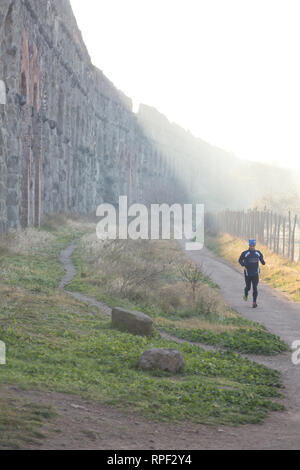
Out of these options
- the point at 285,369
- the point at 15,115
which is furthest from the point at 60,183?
the point at 285,369

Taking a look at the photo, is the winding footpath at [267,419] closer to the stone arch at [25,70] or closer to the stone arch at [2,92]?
the stone arch at [2,92]

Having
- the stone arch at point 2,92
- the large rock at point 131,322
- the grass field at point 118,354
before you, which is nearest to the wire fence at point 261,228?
the grass field at point 118,354

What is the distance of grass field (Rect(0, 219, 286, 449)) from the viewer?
694 cm

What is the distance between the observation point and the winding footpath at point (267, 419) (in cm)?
589

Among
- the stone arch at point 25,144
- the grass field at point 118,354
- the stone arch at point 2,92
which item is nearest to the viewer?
the grass field at point 118,354

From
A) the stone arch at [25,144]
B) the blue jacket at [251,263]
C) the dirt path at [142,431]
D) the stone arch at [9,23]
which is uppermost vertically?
the stone arch at [9,23]

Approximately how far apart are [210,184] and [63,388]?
11445 cm

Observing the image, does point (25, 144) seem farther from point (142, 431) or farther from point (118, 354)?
point (142, 431)

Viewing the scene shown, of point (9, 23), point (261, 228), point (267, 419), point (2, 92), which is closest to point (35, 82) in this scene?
point (9, 23)

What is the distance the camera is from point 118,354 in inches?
356

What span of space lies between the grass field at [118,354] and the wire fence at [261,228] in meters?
10.5

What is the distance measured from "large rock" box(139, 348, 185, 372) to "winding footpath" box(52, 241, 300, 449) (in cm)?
144

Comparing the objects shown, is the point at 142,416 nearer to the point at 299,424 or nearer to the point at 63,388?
the point at 63,388

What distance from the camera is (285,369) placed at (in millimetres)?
9797
